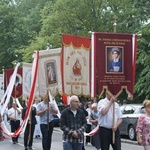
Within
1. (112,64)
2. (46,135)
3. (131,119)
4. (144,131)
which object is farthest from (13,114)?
(144,131)

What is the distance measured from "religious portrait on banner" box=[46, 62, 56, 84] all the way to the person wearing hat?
11.6 feet

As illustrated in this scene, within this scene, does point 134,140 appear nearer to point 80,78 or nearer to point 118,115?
point 80,78

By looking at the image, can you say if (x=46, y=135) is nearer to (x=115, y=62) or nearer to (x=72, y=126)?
(x=115, y=62)

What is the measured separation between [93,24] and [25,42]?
50.9 ft

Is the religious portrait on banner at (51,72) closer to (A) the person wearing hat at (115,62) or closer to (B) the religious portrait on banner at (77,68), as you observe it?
(B) the religious portrait on banner at (77,68)

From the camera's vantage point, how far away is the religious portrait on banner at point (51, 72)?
46.2 feet

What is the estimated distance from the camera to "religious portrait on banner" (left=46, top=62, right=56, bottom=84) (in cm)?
1408

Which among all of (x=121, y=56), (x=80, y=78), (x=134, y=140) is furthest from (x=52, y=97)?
(x=134, y=140)

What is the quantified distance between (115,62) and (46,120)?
3.23 meters

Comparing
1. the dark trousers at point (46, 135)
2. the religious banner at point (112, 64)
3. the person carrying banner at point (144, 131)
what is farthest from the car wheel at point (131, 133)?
the person carrying banner at point (144, 131)

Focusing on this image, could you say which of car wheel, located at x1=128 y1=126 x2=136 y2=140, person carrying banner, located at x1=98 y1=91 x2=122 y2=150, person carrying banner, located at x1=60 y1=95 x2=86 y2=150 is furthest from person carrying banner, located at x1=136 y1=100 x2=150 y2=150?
car wheel, located at x1=128 y1=126 x2=136 y2=140

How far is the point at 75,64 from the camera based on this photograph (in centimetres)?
1314

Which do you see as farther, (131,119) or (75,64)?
(131,119)

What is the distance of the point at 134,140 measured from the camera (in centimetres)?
1994
